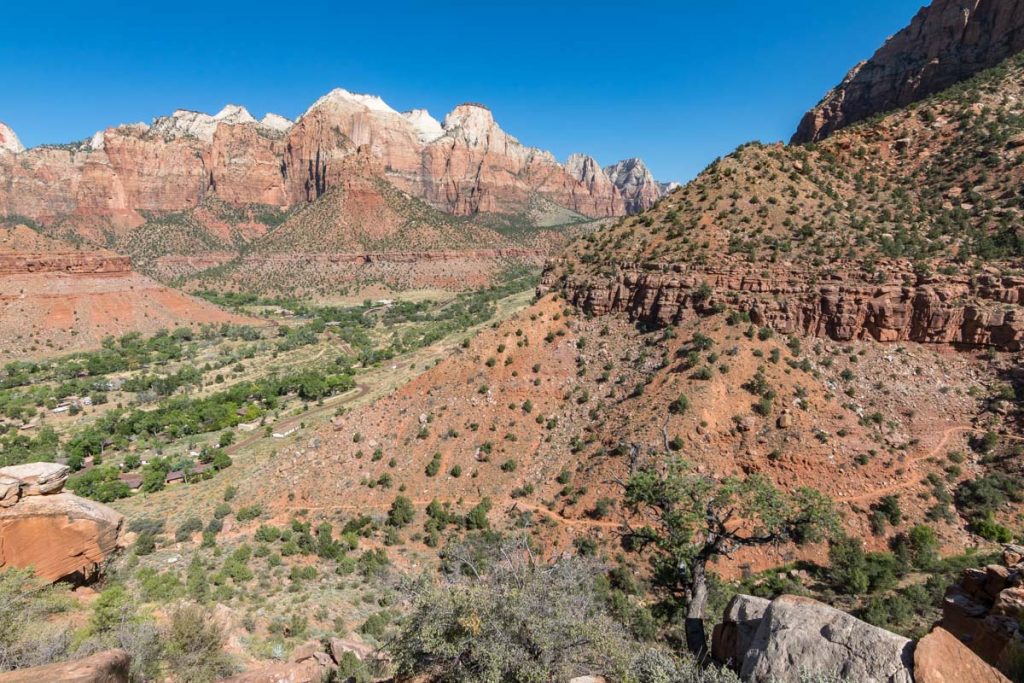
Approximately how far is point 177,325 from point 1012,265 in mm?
104368

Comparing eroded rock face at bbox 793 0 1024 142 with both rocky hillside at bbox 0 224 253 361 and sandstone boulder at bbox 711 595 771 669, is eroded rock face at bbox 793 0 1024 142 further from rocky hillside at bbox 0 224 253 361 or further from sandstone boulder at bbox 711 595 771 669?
rocky hillside at bbox 0 224 253 361

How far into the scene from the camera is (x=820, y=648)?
23.7 ft

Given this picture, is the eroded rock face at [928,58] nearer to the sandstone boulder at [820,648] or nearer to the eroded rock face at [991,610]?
the eroded rock face at [991,610]

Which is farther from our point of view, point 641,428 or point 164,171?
point 164,171

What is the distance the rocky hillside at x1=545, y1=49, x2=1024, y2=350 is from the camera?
23.9m

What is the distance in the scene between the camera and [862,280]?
81.0 ft

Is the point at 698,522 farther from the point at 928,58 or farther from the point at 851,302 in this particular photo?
the point at 928,58

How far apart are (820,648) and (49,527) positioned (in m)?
21.1

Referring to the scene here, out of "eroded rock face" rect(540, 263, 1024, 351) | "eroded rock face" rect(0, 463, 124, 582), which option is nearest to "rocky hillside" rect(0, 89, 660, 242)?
"eroded rock face" rect(540, 263, 1024, 351)

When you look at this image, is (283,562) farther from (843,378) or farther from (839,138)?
(839,138)

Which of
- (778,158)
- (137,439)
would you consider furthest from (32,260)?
(778,158)

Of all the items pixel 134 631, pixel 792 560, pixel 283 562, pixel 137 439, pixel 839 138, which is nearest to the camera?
pixel 134 631

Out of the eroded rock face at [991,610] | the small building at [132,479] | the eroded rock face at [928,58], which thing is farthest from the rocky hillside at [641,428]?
the eroded rock face at [928,58]

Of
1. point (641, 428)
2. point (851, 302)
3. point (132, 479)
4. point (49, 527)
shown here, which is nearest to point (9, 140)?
point (132, 479)
